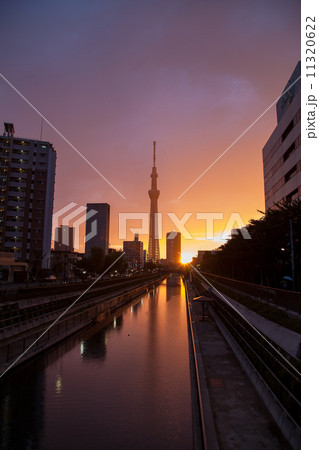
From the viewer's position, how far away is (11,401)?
1395 cm

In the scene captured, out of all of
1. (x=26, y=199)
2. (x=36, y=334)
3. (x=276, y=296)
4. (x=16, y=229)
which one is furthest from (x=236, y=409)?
(x=26, y=199)

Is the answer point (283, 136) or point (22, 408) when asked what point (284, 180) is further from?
point (22, 408)

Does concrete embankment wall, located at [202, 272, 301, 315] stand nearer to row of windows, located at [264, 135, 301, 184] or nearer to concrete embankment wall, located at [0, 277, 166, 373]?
concrete embankment wall, located at [0, 277, 166, 373]

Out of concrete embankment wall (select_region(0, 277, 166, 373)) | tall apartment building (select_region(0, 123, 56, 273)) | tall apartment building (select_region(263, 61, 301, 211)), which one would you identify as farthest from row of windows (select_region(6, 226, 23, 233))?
tall apartment building (select_region(263, 61, 301, 211))

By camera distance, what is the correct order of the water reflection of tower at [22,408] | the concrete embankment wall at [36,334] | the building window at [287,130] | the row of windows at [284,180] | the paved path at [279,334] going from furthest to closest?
the building window at [287,130] < the row of windows at [284,180] < the concrete embankment wall at [36,334] < the paved path at [279,334] < the water reflection of tower at [22,408]

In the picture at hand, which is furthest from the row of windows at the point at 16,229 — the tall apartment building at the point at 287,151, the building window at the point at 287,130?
the building window at the point at 287,130

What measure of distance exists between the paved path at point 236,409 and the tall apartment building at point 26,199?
6852cm

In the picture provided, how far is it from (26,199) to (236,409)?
270 ft

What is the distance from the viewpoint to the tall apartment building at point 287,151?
4344 cm

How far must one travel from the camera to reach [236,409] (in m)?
10.9

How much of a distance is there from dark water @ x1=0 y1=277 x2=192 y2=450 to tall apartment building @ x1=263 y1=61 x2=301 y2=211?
30.1 m

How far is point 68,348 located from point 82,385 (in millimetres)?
7546

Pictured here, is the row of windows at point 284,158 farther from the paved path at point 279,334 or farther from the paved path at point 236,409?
the paved path at point 236,409

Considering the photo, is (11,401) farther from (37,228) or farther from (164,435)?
(37,228)
